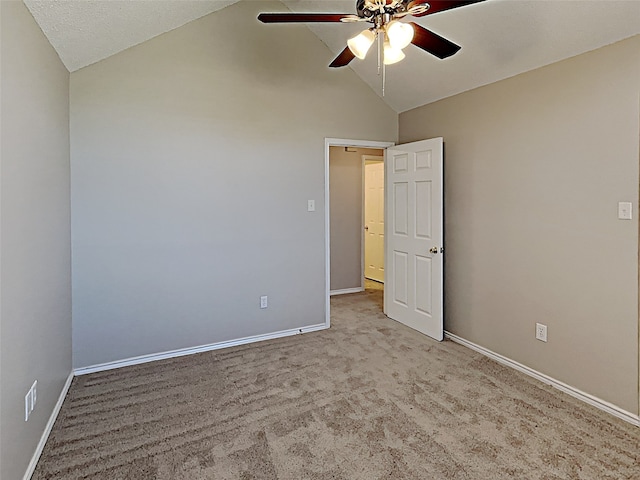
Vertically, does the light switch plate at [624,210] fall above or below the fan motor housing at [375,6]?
below

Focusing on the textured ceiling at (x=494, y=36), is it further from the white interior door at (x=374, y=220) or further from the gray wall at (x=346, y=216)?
the white interior door at (x=374, y=220)

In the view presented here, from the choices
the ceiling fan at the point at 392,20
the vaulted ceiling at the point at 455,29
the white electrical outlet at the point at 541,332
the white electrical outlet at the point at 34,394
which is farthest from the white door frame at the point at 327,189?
the white electrical outlet at the point at 34,394

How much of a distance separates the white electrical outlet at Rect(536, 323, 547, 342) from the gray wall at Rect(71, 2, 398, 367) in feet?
6.55

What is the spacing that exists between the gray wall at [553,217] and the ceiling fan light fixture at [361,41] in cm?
156

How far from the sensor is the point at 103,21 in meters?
2.37

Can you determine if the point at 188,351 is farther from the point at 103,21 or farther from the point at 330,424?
the point at 103,21

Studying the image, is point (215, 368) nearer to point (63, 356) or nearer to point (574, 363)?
point (63, 356)

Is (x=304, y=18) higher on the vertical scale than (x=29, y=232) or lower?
higher

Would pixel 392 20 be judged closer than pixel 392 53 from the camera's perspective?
Yes

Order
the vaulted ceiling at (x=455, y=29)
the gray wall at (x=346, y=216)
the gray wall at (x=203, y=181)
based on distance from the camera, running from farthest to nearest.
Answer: the gray wall at (x=346, y=216)
the gray wall at (x=203, y=181)
the vaulted ceiling at (x=455, y=29)

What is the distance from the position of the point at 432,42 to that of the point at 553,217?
1.60m

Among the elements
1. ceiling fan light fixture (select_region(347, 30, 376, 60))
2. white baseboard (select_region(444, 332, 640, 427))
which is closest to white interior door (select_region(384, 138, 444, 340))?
white baseboard (select_region(444, 332, 640, 427))

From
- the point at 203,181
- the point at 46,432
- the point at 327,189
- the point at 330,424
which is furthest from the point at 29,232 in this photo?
the point at 327,189

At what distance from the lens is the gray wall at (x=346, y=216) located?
5523mm
